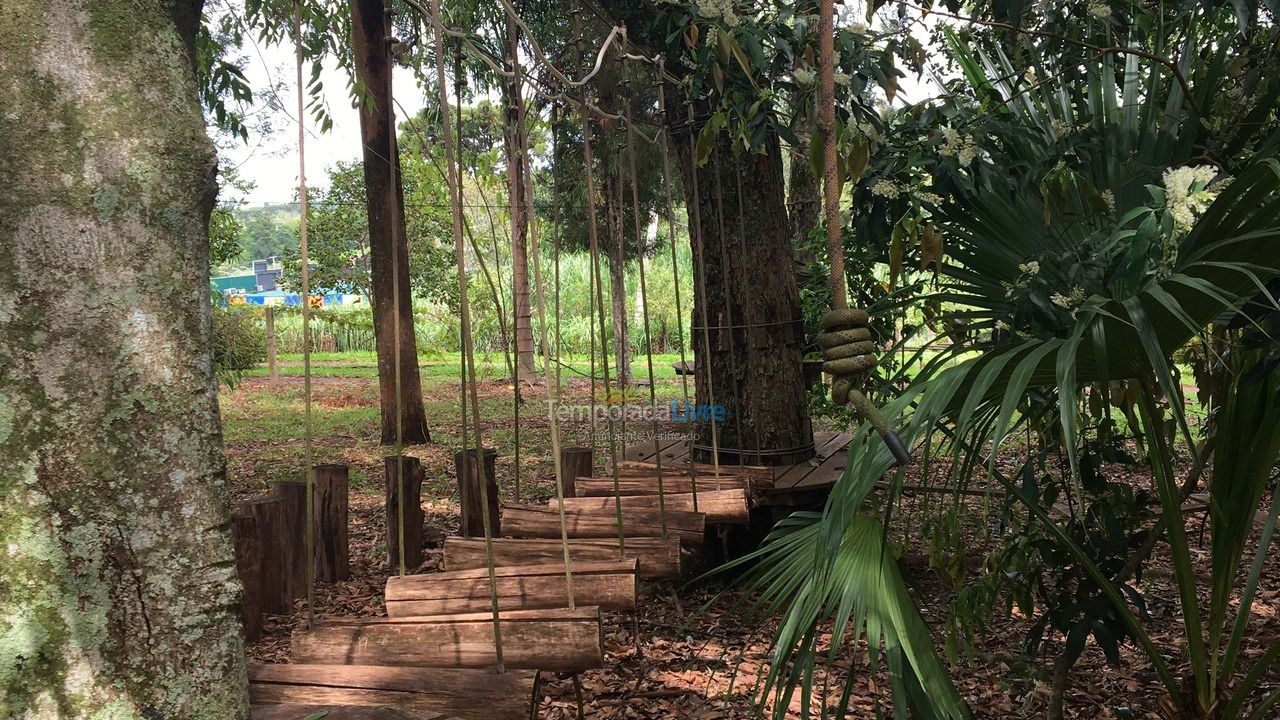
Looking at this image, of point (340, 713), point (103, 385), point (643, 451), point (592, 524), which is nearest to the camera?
point (103, 385)

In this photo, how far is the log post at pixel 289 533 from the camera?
331cm

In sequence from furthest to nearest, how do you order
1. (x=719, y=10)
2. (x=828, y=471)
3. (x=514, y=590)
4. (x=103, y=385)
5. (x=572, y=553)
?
(x=828, y=471), (x=572, y=553), (x=514, y=590), (x=719, y=10), (x=103, y=385)

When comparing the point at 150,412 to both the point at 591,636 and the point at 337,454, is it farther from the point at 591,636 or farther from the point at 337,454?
the point at 337,454

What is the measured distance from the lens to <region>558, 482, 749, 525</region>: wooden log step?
316 cm

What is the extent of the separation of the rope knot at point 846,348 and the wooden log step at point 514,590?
1407 mm

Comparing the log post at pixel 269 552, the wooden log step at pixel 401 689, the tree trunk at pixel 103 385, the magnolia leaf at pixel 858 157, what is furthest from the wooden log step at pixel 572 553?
the magnolia leaf at pixel 858 157

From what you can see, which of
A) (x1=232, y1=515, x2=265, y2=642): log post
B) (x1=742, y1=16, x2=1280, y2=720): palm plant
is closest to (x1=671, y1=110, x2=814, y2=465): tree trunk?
(x1=742, y1=16, x2=1280, y2=720): palm plant

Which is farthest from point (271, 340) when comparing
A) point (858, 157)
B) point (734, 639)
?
point (858, 157)

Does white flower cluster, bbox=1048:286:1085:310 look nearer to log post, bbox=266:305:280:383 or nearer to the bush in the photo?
log post, bbox=266:305:280:383

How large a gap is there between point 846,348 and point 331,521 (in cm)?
312

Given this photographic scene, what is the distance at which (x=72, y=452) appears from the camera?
1284 mm

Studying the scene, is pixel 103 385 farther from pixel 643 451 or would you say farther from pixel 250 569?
pixel 643 451

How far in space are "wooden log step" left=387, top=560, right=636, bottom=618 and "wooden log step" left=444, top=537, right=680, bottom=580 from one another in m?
0.19

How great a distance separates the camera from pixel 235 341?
8.76 metres
